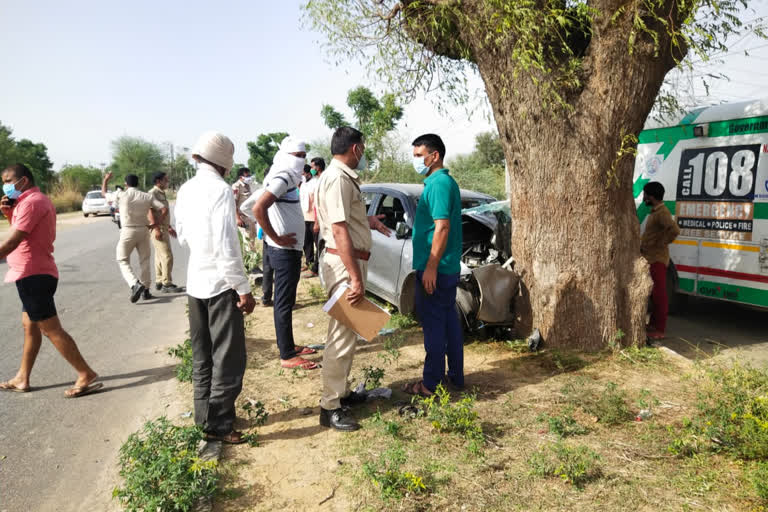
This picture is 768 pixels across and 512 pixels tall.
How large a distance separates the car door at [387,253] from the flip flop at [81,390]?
10.6 ft

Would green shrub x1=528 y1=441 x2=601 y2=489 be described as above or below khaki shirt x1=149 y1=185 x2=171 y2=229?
below

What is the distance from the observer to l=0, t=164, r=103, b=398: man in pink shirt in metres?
4.36

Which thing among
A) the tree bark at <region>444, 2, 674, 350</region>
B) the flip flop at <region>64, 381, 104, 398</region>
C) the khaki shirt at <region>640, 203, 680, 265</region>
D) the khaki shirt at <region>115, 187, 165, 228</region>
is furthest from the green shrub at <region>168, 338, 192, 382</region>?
the khaki shirt at <region>640, 203, 680, 265</region>

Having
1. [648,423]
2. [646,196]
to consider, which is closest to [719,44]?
[646,196]

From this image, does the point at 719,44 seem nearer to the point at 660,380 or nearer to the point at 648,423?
the point at 660,380

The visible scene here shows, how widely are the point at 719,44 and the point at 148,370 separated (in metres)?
6.49

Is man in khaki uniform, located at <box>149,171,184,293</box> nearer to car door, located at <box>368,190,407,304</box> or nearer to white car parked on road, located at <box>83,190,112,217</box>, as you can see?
car door, located at <box>368,190,407,304</box>

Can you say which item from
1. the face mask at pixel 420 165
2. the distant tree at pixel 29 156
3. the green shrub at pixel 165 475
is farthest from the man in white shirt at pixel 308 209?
the distant tree at pixel 29 156

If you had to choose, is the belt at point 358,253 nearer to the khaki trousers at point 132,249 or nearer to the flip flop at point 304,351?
the flip flop at point 304,351

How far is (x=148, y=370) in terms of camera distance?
5.38 m

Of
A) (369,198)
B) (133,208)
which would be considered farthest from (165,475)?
(133,208)

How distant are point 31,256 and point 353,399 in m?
2.95

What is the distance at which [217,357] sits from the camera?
3443 millimetres

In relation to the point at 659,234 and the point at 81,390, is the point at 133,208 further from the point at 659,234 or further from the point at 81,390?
the point at 659,234
